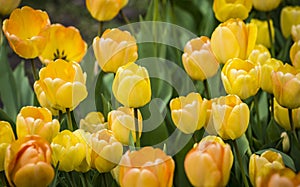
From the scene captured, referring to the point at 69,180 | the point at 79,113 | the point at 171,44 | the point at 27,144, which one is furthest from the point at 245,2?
the point at 27,144

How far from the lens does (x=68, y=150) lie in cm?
105

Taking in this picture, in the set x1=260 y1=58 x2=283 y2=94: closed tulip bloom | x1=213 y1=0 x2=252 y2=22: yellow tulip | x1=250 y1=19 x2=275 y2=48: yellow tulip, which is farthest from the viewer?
x1=250 y1=19 x2=275 y2=48: yellow tulip

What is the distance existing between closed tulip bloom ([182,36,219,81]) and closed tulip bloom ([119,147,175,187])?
0.91ft

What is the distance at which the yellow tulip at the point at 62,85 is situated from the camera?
3.65 ft

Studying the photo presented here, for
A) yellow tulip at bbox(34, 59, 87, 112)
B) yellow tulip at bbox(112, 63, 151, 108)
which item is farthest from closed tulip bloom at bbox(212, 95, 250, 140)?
yellow tulip at bbox(34, 59, 87, 112)

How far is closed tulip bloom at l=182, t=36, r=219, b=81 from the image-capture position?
46.9 inches

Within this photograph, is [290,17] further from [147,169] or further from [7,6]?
[147,169]

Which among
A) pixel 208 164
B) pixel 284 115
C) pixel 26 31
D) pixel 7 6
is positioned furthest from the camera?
pixel 7 6

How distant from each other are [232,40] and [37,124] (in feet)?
1.24

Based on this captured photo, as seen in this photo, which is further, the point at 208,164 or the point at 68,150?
the point at 68,150

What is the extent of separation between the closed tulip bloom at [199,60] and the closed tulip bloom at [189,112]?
0.40 ft

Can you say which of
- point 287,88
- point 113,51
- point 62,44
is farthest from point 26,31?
point 287,88

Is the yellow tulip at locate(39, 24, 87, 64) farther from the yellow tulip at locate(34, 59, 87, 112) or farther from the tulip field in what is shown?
the yellow tulip at locate(34, 59, 87, 112)

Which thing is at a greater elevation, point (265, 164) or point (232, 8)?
point (232, 8)
